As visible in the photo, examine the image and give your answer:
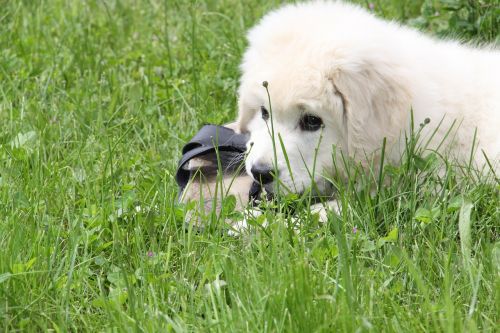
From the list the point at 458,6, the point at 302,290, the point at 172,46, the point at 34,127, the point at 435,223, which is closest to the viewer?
the point at 302,290

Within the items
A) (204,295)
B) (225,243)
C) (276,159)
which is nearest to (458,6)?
(276,159)

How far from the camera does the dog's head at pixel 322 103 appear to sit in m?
3.45

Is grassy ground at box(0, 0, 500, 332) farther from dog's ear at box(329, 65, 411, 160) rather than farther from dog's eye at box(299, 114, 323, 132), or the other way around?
dog's eye at box(299, 114, 323, 132)

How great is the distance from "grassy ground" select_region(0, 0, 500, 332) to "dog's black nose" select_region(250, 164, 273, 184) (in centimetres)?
22

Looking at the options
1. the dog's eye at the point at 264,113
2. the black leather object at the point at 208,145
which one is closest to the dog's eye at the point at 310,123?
the dog's eye at the point at 264,113

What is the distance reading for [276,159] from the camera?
3355 millimetres

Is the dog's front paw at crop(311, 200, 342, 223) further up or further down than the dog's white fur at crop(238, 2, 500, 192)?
further down

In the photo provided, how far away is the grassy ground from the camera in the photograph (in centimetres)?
256

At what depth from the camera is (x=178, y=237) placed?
3256 mm

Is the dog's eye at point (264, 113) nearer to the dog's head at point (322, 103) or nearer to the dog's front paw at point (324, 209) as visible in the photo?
the dog's head at point (322, 103)

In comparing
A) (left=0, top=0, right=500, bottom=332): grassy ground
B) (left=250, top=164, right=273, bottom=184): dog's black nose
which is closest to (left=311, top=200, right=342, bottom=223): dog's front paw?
(left=0, top=0, right=500, bottom=332): grassy ground

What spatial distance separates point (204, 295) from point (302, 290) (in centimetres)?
41

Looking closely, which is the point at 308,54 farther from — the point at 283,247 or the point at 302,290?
the point at 302,290

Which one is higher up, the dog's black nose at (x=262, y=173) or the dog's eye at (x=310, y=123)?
the dog's eye at (x=310, y=123)
